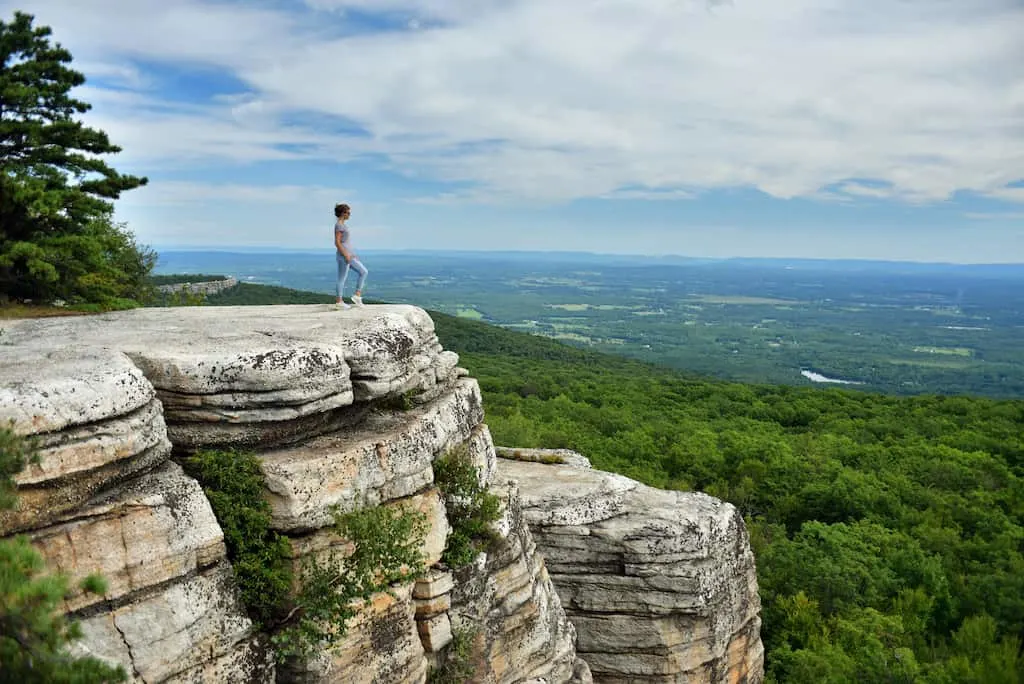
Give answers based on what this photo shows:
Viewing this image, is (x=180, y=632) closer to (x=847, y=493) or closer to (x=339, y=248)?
(x=339, y=248)

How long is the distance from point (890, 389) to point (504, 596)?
154m

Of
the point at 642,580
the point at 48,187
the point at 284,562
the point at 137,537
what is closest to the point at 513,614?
the point at 642,580

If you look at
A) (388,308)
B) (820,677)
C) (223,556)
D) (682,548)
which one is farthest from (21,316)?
(820,677)

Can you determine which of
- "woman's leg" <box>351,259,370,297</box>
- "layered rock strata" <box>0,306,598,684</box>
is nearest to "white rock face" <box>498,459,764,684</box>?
"layered rock strata" <box>0,306,598,684</box>

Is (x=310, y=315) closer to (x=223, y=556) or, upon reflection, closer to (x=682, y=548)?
(x=223, y=556)

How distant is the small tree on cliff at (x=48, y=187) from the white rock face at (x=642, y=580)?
528 inches

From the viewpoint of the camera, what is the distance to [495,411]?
47.7 meters

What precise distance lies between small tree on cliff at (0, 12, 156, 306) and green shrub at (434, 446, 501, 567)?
11.0 meters

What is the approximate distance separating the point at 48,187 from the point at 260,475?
1218 centimetres

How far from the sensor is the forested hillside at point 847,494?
25.8m

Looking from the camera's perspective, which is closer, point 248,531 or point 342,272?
point 248,531

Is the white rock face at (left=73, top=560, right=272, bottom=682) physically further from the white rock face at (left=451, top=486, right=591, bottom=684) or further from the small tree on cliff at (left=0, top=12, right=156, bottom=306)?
the small tree on cliff at (left=0, top=12, right=156, bottom=306)

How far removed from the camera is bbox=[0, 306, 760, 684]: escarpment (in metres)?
9.84

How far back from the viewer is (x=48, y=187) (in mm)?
18859
